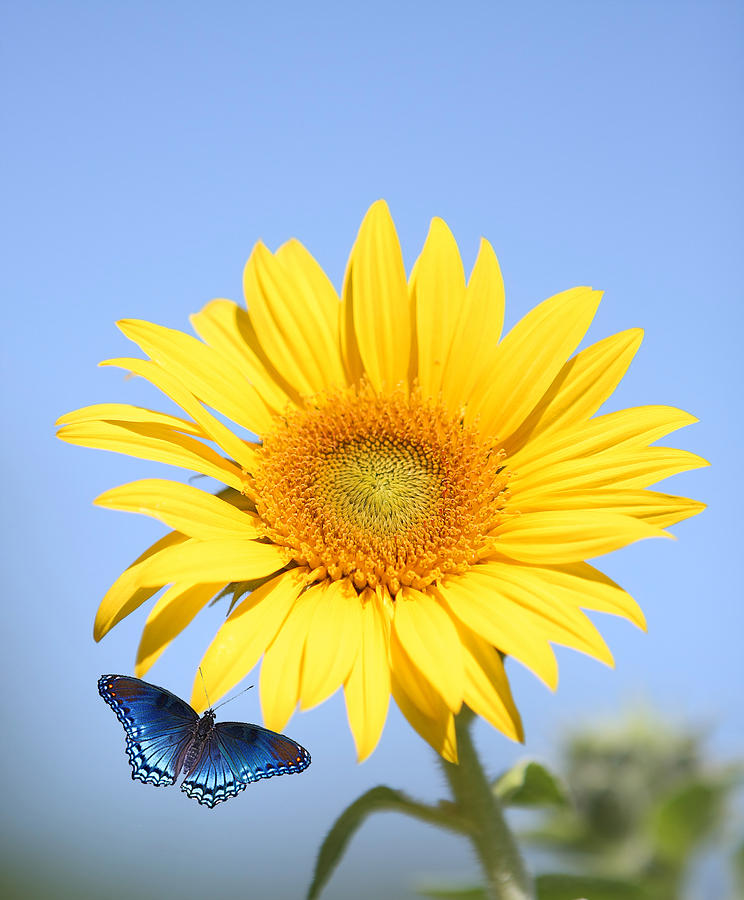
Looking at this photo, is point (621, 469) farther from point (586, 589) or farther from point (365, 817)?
point (365, 817)

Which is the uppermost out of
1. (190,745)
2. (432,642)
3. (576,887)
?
(432,642)

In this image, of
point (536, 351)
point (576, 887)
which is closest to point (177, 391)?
point (536, 351)

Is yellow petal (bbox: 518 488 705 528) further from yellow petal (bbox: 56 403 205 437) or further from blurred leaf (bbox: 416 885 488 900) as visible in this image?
blurred leaf (bbox: 416 885 488 900)

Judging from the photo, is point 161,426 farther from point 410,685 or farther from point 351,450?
point 410,685

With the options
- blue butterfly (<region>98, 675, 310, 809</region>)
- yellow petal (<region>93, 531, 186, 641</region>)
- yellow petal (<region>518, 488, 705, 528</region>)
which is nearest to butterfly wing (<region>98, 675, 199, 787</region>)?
blue butterfly (<region>98, 675, 310, 809</region>)

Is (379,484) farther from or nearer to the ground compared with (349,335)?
nearer to the ground

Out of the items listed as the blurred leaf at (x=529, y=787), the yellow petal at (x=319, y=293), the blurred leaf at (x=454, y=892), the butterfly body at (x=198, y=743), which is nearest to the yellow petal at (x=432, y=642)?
the butterfly body at (x=198, y=743)

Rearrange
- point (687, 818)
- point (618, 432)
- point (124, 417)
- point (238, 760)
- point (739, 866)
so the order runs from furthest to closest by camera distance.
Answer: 1. point (687, 818)
2. point (739, 866)
3. point (618, 432)
4. point (124, 417)
5. point (238, 760)
